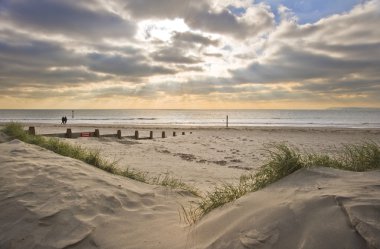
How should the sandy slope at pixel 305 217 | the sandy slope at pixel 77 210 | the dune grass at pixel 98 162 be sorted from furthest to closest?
the dune grass at pixel 98 162 < the sandy slope at pixel 77 210 < the sandy slope at pixel 305 217

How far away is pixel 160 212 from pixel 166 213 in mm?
84

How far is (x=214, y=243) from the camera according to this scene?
284 cm

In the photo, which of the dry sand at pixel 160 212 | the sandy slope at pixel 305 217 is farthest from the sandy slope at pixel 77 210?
the sandy slope at pixel 305 217

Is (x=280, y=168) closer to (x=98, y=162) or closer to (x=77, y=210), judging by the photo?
(x=77, y=210)

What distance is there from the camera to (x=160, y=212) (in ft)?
14.2

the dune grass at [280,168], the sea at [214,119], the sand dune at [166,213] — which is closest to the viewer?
the sand dune at [166,213]

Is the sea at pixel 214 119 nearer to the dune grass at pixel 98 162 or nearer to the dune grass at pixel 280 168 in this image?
the dune grass at pixel 98 162

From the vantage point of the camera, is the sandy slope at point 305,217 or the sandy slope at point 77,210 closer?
the sandy slope at point 305,217

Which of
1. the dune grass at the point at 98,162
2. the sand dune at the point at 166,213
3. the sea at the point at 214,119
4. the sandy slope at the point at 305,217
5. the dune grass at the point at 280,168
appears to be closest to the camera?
the sandy slope at the point at 305,217

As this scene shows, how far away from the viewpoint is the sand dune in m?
2.50

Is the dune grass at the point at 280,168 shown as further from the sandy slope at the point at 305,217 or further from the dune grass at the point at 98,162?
the dune grass at the point at 98,162

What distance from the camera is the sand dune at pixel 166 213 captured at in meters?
2.50

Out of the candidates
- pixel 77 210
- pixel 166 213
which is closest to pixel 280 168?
→ pixel 166 213

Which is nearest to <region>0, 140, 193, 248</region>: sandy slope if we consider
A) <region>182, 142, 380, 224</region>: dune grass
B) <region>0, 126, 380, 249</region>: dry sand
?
<region>0, 126, 380, 249</region>: dry sand
